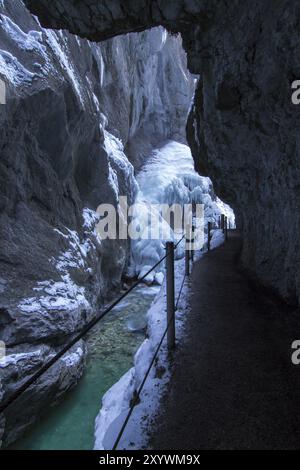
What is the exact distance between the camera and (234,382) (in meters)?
3.96

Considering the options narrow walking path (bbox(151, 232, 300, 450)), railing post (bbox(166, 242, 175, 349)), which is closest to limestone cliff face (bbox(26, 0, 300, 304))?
narrow walking path (bbox(151, 232, 300, 450))

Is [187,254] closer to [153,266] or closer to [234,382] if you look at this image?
[153,266]

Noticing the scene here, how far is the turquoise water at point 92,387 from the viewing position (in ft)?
31.0

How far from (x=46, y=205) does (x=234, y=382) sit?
1266 centimetres

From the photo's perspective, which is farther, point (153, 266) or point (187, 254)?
point (187, 254)

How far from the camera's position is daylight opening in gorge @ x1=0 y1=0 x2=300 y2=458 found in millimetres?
3742

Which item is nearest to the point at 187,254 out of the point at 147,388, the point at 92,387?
the point at 147,388

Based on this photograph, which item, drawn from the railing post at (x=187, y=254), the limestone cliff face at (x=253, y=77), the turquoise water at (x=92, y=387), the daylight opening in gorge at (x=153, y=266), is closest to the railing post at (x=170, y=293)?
the daylight opening in gorge at (x=153, y=266)

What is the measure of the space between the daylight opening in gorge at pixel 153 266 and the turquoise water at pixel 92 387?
2.3 inches

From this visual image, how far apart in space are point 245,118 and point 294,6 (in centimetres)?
279

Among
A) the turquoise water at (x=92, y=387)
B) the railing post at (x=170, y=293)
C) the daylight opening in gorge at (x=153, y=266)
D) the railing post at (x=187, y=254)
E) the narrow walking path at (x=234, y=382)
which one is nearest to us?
the narrow walking path at (x=234, y=382)

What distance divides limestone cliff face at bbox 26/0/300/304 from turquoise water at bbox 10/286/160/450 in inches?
278

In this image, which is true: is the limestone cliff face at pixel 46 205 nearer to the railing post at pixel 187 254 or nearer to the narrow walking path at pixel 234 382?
the railing post at pixel 187 254

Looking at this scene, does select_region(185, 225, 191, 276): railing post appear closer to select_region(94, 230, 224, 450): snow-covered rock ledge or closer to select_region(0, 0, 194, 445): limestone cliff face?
select_region(94, 230, 224, 450): snow-covered rock ledge
